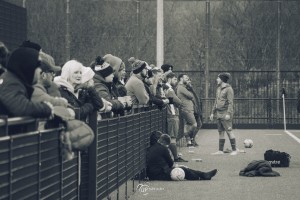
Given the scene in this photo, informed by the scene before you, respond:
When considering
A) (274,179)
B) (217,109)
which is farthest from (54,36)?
(274,179)

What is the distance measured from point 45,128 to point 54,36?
31929 millimetres

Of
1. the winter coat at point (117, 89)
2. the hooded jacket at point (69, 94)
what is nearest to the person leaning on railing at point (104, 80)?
the winter coat at point (117, 89)

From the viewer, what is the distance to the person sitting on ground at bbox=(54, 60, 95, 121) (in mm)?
10938

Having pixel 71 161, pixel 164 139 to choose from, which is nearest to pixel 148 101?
pixel 164 139

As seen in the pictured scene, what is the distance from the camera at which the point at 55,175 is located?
8938mm

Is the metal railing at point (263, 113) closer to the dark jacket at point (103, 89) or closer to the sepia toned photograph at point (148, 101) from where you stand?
the sepia toned photograph at point (148, 101)

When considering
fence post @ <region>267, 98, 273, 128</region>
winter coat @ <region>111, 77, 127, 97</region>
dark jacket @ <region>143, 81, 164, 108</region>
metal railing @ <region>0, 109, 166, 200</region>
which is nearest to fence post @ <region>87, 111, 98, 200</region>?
metal railing @ <region>0, 109, 166, 200</region>

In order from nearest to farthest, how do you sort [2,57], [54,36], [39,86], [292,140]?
[39,86]
[2,57]
[292,140]
[54,36]

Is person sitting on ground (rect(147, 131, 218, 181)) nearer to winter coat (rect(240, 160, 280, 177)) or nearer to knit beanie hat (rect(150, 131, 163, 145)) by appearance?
knit beanie hat (rect(150, 131, 163, 145))

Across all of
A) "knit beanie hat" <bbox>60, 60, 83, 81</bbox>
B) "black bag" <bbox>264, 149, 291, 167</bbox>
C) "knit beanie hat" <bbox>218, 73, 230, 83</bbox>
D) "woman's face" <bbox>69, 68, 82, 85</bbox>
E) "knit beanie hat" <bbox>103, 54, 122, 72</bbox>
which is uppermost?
"knit beanie hat" <bbox>218, 73, 230, 83</bbox>

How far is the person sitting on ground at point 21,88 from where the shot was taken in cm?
791

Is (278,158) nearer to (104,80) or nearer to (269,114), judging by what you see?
(104,80)

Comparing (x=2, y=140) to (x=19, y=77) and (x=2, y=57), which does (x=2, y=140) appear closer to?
(x=19, y=77)

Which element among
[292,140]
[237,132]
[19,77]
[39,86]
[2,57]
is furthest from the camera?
[237,132]
